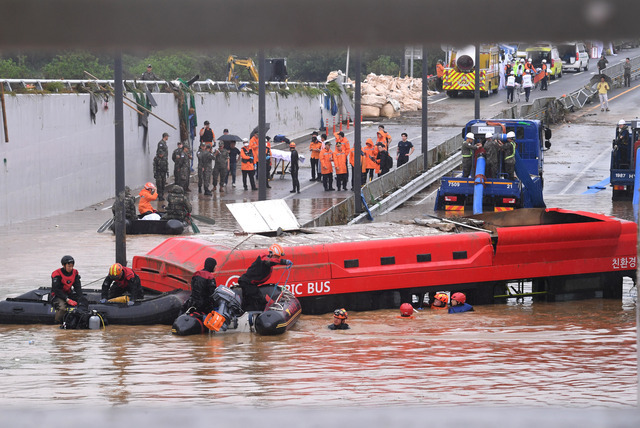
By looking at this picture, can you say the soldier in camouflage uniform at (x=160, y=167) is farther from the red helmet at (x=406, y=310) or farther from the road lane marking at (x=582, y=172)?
the red helmet at (x=406, y=310)

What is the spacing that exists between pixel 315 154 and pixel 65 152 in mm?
9949

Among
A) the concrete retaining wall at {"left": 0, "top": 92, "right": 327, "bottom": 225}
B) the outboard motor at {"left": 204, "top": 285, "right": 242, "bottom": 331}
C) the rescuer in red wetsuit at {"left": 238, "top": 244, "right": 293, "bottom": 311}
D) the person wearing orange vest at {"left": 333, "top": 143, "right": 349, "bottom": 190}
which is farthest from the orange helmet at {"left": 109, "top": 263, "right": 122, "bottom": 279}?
the person wearing orange vest at {"left": 333, "top": 143, "right": 349, "bottom": 190}

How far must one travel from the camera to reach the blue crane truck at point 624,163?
31.7 meters

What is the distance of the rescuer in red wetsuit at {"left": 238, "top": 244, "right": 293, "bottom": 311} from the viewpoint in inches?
568

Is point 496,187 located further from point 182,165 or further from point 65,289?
point 65,289

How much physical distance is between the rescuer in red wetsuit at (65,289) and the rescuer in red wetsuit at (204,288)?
1.70m

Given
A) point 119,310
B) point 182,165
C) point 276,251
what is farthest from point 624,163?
point 119,310

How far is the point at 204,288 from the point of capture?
1385 cm

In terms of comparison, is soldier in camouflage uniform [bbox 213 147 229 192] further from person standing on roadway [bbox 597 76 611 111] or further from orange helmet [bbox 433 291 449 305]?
person standing on roadway [bbox 597 76 611 111]

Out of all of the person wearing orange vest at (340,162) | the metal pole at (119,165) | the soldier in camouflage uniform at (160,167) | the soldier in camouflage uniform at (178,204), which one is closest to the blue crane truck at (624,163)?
the person wearing orange vest at (340,162)

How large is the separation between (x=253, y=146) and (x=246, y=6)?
117ft

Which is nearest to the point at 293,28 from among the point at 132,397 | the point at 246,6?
the point at 246,6

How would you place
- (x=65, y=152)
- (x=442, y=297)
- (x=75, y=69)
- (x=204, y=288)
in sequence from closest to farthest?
(x=204, y=288) → (x=442, y=297) → (x=65, y=152) → (x=75, y=69)

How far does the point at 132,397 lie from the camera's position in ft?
30.7
